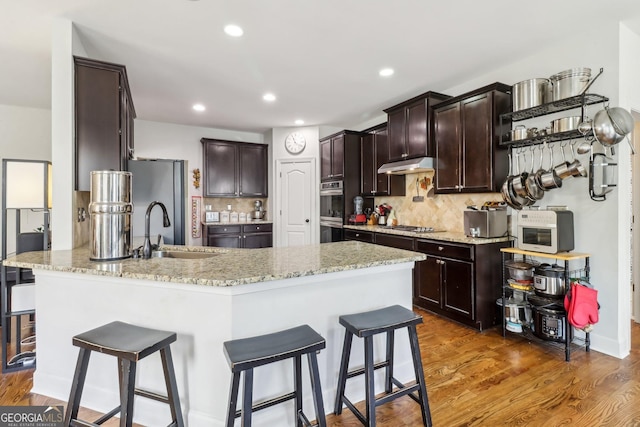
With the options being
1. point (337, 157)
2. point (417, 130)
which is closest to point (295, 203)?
point (337, 157)

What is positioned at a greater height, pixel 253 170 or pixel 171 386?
pixel 253 170

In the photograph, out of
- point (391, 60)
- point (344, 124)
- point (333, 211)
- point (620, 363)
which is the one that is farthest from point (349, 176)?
point (620, 363)

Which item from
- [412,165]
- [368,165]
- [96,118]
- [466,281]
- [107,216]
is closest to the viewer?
[107,216]

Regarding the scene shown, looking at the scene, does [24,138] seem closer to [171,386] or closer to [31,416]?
[31,416]

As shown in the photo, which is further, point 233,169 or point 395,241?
point 233,169

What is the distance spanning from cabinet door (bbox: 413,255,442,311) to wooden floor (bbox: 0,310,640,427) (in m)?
0.68

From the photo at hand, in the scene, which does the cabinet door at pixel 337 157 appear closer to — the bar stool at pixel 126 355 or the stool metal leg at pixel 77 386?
the bar stool at pixel 126 355

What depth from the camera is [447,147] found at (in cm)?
364

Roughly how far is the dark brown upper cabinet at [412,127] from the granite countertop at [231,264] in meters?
2.09

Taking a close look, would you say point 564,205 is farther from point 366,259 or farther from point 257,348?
point 257,348

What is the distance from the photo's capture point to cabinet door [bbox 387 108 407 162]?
414cm

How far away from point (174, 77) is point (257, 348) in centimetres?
330

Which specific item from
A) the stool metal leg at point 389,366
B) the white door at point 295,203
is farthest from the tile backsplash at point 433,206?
the stool metal leg at point 389,366

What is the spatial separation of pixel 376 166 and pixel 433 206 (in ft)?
3.73
